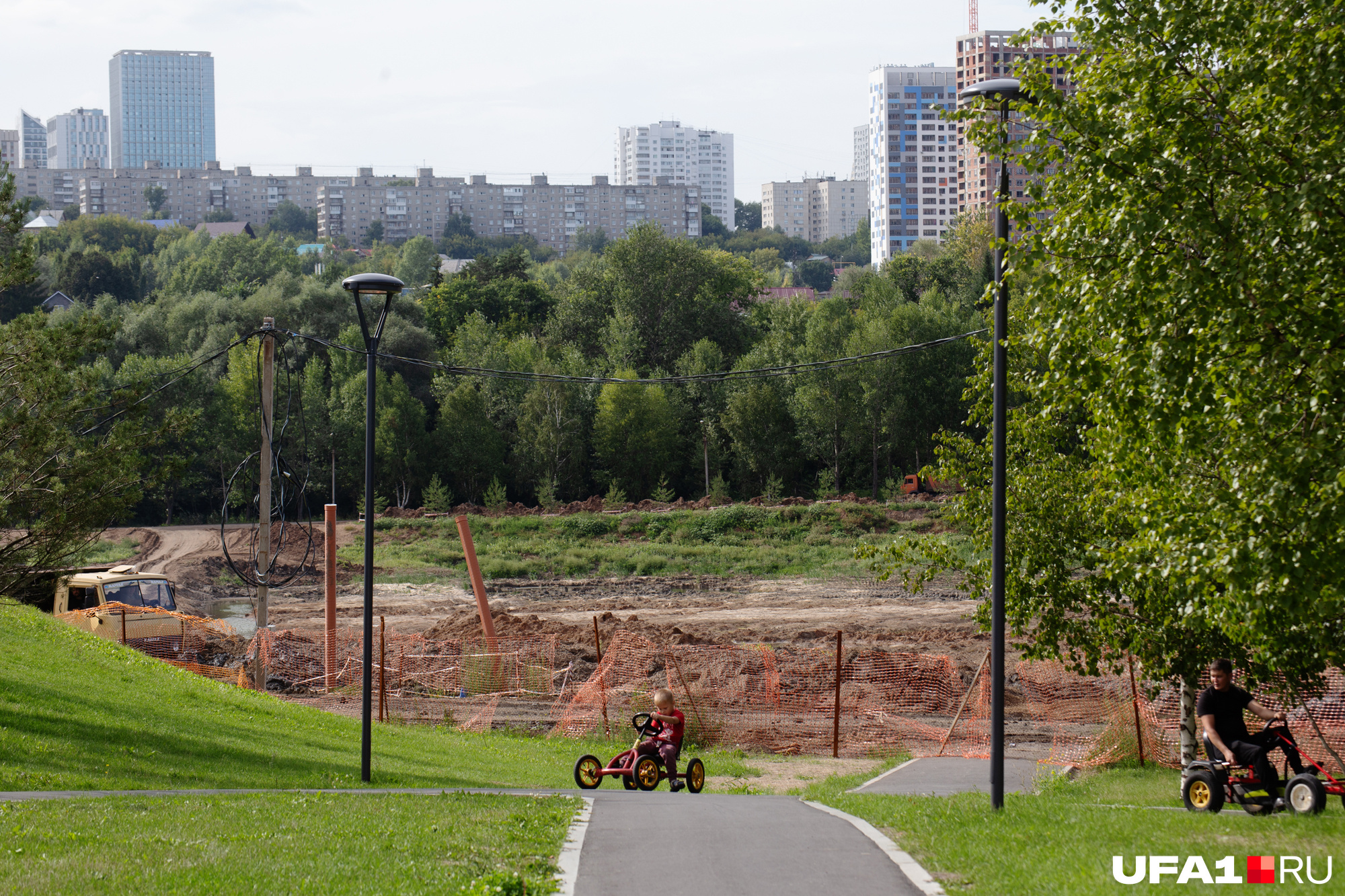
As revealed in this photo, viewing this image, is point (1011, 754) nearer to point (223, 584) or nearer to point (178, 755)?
point (178, 755)

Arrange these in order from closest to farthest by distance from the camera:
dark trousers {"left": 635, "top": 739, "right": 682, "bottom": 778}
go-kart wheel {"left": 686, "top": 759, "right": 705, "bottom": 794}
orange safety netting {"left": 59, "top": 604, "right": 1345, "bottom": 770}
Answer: dark trousers {"left": 635, "top": 739, "right": 682, "bottom": 778} < go-kart wheel {"left": 686, "top": 759, "right": 705, "bottom": 794} < orange safety netting {"left": 59, "top": 604, "right": 1345, "bottom": 770}

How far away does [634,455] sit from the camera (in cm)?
6588

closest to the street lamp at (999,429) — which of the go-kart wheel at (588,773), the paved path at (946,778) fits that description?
the paved path at (946,778)

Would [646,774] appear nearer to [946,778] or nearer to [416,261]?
[946,778]

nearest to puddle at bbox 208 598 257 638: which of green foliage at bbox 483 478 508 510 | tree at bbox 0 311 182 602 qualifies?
green foliage at bbox 483 478 508 510

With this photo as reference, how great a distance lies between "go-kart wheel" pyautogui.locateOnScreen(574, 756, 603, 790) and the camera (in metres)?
13.4

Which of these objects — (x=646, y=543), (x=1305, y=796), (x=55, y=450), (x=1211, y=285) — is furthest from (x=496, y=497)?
(x=1211, y=285)

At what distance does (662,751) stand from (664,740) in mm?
149

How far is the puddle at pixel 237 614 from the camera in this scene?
37562 millimetres

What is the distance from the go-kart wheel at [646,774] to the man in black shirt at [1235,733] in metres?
6.41

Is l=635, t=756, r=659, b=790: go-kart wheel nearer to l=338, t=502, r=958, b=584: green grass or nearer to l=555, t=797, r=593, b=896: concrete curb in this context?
l=555, t=797, r=593, b=896: concrete curb

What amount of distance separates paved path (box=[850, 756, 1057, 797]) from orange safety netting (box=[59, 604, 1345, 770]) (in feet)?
3.47

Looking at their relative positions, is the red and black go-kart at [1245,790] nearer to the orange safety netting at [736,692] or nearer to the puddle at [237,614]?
the orange safety netting at [736,692]

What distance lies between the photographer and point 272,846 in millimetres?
7875
